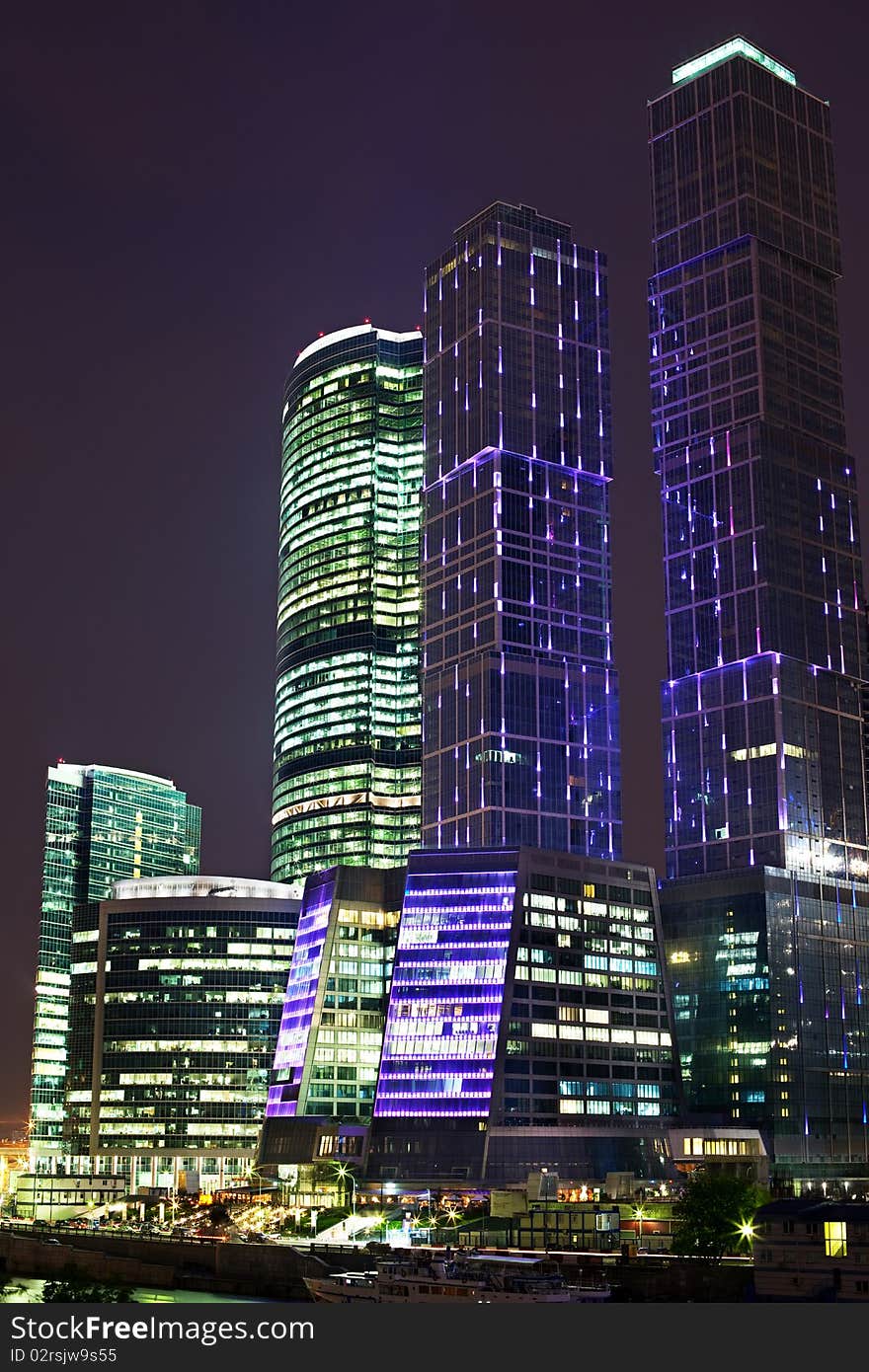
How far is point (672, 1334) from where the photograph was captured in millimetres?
82500

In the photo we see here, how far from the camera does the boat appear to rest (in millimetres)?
140375

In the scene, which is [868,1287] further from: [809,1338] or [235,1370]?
[235,1370]

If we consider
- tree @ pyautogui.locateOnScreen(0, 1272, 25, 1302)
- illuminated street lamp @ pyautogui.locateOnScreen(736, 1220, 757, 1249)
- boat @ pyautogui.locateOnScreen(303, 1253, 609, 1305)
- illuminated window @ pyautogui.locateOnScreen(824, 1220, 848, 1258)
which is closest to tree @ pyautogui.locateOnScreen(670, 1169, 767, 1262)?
illuminated street lamp @ pyautogui.locateOnScreen(736, 1220, 757, 1249)

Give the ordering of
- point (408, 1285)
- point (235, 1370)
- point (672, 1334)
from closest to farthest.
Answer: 1. point (235, 1370)
2. point (672, 1334)
3. point (408, 1285)

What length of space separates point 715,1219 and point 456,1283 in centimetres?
3779

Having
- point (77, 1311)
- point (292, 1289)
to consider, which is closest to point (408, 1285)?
point (292, 1289)

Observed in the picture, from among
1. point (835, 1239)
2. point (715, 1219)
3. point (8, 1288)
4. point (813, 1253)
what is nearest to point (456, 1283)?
point (813, 1253)

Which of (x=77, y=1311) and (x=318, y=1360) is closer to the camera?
(x=318, y=1360)

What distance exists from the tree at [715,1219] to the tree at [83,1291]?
180 ft

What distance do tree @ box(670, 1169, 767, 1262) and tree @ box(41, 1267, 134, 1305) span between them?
54.8 meters

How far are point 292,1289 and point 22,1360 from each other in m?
104

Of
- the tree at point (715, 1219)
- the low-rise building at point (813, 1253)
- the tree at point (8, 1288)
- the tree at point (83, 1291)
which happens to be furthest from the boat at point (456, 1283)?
the tree at point (8, 1288)

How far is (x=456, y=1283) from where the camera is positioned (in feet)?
469

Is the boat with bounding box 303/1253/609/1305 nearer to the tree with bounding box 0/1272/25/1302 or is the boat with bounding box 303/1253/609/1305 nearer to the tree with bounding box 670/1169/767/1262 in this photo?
the tree with bounding box 670/1169/767/1262
